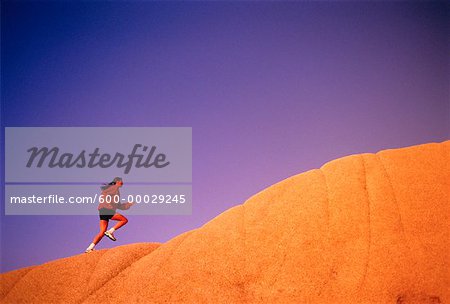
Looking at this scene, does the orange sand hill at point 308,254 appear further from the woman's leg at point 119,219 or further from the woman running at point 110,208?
the woman's leg at point 119,219

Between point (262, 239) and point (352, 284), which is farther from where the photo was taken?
point (262, 239)

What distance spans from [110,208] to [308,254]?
26.6ft

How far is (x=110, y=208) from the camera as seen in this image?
48.6 ft

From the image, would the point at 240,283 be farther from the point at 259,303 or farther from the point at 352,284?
the point at 352,284

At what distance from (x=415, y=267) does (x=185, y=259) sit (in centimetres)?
752

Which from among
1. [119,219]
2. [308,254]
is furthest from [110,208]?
[308,254]

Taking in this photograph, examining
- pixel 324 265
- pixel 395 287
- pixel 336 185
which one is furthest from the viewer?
pixel 336 185

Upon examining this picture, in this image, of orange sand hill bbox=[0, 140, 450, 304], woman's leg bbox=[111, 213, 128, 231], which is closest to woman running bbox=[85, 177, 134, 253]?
woman's leg bbox=[111, 213, 128, 231]

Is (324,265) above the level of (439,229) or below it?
below

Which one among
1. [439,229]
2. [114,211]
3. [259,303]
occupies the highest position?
[114,211]

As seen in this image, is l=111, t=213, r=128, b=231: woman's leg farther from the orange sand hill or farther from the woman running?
the orange sand hill

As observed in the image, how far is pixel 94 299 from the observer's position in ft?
41.0

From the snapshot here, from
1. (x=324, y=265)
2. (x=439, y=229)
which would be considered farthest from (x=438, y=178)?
(x=324, y=265)

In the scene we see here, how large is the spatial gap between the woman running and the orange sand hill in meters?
0.77
